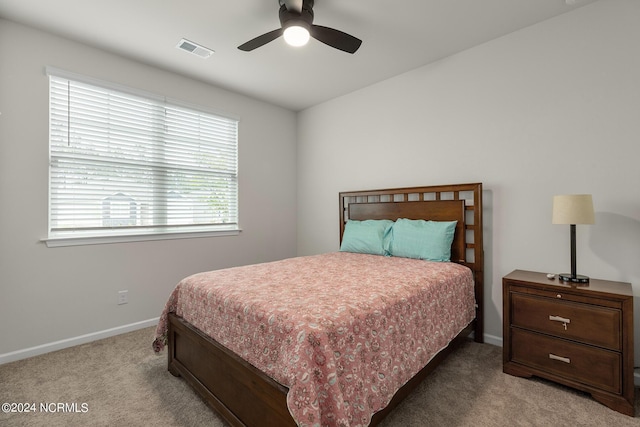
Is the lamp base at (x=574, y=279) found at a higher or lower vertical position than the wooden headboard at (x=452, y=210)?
lower

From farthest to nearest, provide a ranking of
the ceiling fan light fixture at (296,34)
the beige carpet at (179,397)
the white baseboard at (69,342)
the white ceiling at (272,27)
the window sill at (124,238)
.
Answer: the window sill at (124,238)
the white baseboard at (69,342)
the white ceiling at (272,27)
the ceiling fan light fixture at (296,34)
the beige carpet at (179,397)

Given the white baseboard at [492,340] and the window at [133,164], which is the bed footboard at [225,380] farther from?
Answer: the white baseboard at [492,340]

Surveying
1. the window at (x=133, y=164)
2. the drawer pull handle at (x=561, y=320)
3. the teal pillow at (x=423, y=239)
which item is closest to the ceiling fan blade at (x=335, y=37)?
the teal pillow at (x=423, y=239)

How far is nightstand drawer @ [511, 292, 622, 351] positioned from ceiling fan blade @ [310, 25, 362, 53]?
83.1 inches

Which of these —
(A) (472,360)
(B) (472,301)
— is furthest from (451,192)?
(A) (472,360)

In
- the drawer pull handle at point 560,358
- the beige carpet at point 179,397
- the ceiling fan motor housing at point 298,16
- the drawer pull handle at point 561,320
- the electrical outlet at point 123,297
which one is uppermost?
the ceiling fan motor housing at point 298,16

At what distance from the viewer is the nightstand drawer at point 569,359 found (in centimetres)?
173

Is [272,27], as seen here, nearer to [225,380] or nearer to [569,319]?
[225,380]

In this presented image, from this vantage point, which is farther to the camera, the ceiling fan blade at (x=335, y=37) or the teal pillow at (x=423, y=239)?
the teal pillow at (x=423, y=239)

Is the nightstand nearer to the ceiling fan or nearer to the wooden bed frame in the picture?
the wooden bed frame

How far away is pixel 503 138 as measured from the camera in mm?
2596

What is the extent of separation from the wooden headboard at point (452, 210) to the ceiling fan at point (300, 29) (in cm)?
156

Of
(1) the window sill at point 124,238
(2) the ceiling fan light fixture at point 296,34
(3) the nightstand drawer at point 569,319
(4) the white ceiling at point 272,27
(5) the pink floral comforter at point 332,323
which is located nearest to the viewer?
(5) the pink floral comforter at point 332,323

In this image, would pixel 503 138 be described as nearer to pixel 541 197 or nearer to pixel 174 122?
pixel 541 197
